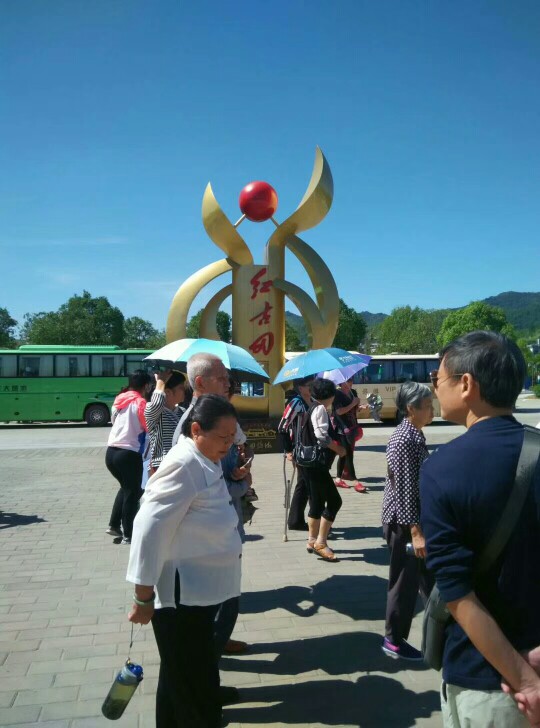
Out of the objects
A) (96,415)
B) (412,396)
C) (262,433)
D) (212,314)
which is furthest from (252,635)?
(96,415)

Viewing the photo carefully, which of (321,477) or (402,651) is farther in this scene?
(321,477)

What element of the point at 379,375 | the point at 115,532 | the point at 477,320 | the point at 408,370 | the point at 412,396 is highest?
the point at 477,320

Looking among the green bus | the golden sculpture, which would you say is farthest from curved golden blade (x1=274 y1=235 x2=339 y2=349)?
the green bus

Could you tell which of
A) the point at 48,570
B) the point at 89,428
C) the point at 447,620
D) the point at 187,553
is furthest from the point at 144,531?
the point at 89,428

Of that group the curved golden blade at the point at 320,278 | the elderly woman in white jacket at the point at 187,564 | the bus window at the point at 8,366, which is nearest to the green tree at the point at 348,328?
the bus window at the point at 8,366

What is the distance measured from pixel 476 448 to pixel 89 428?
19980mm

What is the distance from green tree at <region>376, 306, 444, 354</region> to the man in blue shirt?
2680 inches

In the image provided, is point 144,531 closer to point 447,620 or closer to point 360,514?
point 447,620

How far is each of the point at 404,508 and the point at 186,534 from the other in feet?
5.36

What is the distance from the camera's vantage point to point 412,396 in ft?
11.9

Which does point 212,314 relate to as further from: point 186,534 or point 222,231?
point 186,534

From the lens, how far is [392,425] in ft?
74.1

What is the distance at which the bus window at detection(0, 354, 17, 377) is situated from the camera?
20188mm

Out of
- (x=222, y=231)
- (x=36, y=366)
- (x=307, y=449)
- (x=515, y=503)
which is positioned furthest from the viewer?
(x=36, y=366)
